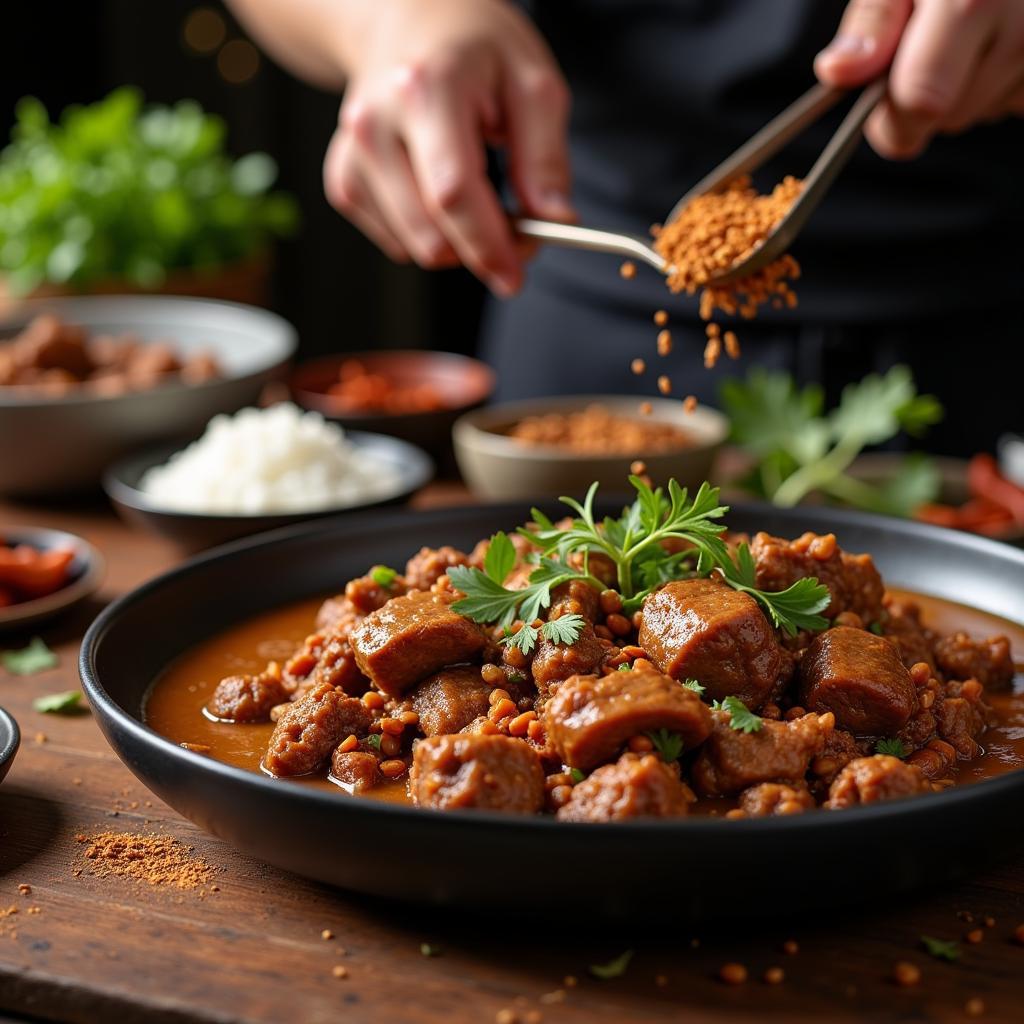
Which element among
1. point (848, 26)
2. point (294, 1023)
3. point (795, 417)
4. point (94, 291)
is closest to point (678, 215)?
point (848, 26)

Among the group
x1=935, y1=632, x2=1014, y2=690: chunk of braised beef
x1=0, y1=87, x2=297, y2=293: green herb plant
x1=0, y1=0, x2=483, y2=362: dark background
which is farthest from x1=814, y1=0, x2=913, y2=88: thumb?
x1=0, y1=0, x2=483, y2=362: dark background

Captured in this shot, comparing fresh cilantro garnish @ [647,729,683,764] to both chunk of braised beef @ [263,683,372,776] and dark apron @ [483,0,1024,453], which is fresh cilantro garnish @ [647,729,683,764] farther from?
dark apron @ [483,0,1024,453]

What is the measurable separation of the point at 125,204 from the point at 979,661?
4372 mm

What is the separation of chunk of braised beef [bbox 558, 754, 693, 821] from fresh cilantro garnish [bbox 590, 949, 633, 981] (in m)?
0.19

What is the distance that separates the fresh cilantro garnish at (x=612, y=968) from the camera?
1811 mm

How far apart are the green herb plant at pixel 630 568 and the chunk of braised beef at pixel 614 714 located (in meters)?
0.19

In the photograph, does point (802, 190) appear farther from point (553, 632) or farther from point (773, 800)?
point (773, 800)

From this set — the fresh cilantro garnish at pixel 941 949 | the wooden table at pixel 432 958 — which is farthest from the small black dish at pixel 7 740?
the fresh cilantro garnish at pixel 941 949

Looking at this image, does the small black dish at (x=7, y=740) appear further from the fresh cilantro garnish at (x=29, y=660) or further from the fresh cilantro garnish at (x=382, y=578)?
the fresh cilantro garnish at (x=382, y=578)

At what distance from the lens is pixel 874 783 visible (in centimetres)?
197

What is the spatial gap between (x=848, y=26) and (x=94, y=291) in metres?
3.53

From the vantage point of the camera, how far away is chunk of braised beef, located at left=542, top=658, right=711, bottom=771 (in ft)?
6.48

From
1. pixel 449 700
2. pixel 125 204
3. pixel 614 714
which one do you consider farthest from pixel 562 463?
pixel 125 204

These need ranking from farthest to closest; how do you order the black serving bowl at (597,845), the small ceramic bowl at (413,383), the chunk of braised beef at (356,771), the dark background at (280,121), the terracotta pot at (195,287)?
the dark background at (280,121) → the terracotta pot at (195,287) → the small ceramic bowl at (413,383) → the chunk of braised beef at (356,771) → the black serving bowl at (597,845)
